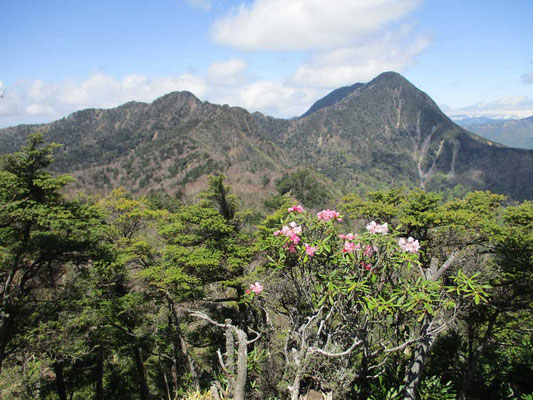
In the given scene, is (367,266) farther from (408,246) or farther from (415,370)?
(415,370)

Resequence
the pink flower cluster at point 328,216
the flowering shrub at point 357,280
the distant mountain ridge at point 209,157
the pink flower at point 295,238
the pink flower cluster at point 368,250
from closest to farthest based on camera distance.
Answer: the flowering shrub at point 357,280 → the pink flower at point 295,238 → the pink flower cluster at point 368,250 → the pink flower cluster at point 328,216 → the distant mountain ridge at point 209,157

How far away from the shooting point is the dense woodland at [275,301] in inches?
175

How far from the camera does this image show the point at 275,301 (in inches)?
283

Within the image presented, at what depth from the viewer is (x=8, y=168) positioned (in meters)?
8.80

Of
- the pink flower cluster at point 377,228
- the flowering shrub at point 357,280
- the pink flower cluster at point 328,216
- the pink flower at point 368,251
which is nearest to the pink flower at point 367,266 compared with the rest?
the flowering shrub at point 357,280

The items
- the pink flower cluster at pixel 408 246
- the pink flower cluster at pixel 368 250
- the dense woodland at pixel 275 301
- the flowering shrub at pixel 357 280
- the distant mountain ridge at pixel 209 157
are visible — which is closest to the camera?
the flowering shrub at pixel 357 280

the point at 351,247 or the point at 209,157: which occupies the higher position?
the point at 209,157

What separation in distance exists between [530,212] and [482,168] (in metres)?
188

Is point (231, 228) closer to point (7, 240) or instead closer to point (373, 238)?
point (7, 240)

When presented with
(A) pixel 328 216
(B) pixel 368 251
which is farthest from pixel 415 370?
(A) pixel 328 216

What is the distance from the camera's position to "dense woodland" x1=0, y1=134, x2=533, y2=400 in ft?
14.6

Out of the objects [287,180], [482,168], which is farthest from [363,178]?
[287,180]

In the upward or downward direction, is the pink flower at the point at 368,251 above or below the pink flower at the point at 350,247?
below

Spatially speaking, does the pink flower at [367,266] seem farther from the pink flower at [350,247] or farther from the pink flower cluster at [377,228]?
the pink flower cluster at [377,228]
